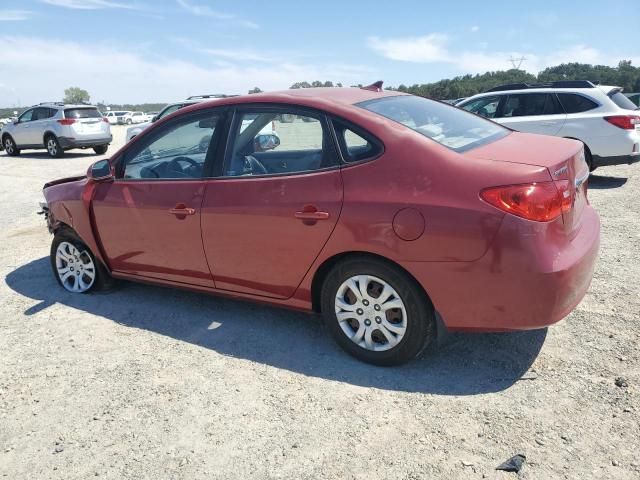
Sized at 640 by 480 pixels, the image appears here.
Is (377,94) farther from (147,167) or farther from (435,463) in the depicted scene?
(435,463)

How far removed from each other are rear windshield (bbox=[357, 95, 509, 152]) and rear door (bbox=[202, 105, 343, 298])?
0.47m

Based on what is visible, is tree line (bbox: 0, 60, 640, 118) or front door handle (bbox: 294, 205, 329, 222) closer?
front door handle (bbox: 294, 205, 329, 222)

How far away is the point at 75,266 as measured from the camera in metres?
4.76

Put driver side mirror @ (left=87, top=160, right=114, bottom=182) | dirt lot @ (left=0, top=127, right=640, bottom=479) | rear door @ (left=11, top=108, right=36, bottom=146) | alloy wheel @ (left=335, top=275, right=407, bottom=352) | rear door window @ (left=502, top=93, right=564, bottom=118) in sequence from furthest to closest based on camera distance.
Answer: rear door @ (left=11, top=108, right=36, bottom=146) < rear door window @ (left=502, top=93, right=564, bottom=118) < driver side mirror @ (left=87, top=160, right=114, bottom=182) < alloy wheel @ (left=335, top=275, right=407, bottom=352) < dirt lot @ (left=0, top=127, right=640, bottom=479)

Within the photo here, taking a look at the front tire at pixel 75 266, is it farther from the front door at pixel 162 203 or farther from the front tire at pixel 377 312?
the front tire at pixel 377 312

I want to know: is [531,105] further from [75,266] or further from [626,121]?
[75,266]

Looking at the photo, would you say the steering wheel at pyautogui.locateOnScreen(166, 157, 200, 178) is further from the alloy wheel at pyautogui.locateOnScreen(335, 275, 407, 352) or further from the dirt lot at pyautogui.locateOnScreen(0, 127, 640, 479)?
the alloy wheel at pyautogui.locateOnScreen(335, 275, 407, 352)

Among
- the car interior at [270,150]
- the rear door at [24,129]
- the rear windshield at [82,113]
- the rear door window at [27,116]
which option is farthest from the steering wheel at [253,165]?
the rear door window at [27,116]

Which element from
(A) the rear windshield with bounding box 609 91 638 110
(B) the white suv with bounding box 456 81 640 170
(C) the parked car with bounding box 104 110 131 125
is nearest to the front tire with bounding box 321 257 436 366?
(B) the white suv with bounding box 456 81 640 170

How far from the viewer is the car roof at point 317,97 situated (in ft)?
11.0

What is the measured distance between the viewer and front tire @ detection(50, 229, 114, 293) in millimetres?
4629

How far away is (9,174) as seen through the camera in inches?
536

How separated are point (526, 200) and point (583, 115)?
282 inches

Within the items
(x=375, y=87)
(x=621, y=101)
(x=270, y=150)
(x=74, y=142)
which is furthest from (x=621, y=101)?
(x=74, y=142)
